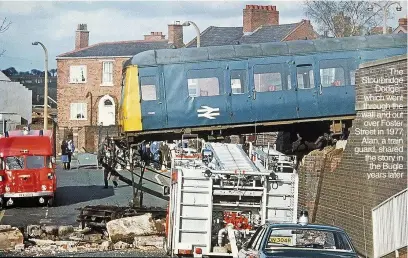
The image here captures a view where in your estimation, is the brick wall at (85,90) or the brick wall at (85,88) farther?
the brick wall at (85,88)

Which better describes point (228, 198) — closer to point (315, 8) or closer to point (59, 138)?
point (315, 8)

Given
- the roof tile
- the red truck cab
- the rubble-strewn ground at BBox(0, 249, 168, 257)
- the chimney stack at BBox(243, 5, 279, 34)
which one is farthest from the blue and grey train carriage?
the roof tile

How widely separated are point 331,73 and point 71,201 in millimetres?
12654

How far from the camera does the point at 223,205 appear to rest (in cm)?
2089

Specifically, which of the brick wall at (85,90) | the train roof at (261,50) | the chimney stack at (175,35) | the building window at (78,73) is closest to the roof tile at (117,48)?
the brick wall at (85,90)

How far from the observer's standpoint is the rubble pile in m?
26.2

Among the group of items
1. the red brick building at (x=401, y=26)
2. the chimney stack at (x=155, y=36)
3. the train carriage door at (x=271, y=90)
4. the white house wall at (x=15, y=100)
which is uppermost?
the chimney stack at (x=155, y=36)

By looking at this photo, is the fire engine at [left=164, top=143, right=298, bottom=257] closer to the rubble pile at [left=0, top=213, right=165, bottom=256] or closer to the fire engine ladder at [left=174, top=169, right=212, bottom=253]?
the fire engine ladder at [left=174, top=169, right=212, bottom=253]

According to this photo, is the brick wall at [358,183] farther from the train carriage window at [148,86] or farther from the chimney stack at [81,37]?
the chimney stack at [81,37]

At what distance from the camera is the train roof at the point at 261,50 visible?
30641mm

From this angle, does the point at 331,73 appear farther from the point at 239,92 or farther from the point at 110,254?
the point at 110,254

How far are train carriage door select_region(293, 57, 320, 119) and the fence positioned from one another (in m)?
10.2

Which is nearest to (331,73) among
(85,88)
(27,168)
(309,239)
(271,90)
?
(271,90)

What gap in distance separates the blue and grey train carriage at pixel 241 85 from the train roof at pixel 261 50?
0.10 feet
